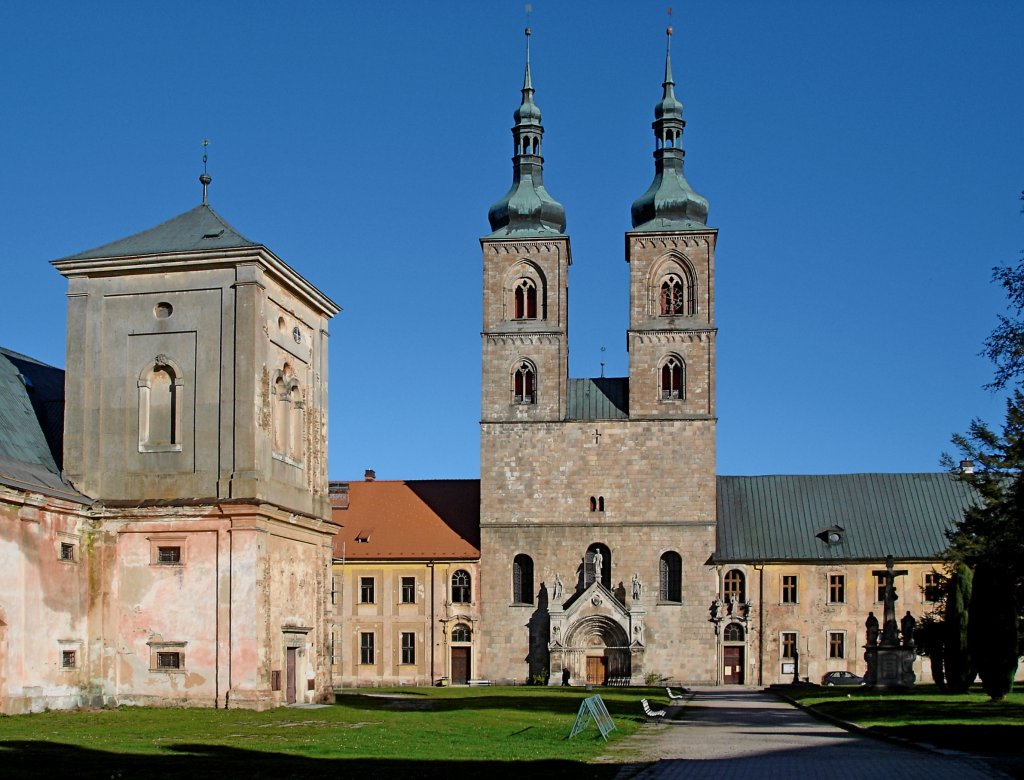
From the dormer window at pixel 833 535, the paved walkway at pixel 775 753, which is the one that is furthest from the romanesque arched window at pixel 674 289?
the paved walkway at pixel 775 753

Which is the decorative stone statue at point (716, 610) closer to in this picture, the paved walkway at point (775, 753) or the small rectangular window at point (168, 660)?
the paved walkway at point (775, 753)

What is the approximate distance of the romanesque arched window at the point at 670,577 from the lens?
6053cm

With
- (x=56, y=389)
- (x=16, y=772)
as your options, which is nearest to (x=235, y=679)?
(x=56, y=389)

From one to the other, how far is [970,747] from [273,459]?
1948 cm

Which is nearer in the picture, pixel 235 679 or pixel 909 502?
pixel 235 679

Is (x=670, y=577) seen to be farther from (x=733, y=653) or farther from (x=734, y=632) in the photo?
(x=733, y=653)

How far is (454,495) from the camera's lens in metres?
66.1

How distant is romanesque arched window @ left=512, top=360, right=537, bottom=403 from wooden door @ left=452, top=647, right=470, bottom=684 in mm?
11489

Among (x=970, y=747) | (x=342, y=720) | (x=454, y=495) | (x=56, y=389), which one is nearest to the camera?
(x=970, y=747)

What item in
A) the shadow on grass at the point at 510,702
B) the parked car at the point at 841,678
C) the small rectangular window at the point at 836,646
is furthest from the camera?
the small rectangular window at the point at 836,646

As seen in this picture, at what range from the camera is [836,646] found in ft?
200

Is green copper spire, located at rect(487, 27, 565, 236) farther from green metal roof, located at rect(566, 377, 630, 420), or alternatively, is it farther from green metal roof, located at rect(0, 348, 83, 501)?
green metal roof, located at rect(0, 348, 83, 501)

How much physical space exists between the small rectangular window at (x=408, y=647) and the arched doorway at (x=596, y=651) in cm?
735

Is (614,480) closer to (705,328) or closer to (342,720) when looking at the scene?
(705,328)
